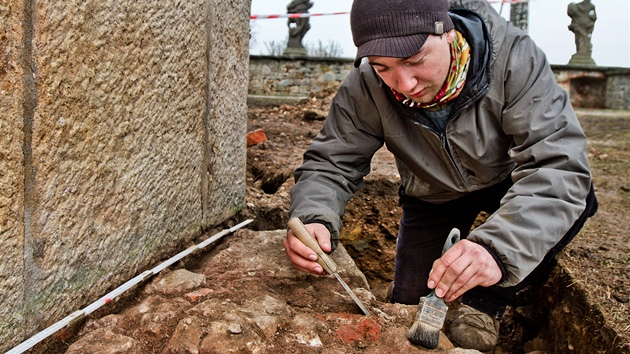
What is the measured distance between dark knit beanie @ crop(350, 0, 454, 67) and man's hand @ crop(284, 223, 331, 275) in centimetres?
57

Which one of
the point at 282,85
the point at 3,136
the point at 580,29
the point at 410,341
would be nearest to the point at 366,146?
the point at 410,341

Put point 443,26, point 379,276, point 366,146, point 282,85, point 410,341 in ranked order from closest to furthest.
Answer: point 410,341
point 443,26
point 366,146
point 379,276
point 282,85

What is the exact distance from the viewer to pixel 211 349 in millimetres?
1328

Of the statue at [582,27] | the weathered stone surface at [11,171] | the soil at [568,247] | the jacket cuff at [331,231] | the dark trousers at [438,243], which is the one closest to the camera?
the weathered stone surface at [11,171]

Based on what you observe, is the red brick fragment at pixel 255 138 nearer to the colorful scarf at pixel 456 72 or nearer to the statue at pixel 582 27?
the colorful scarf at pixel 456 72

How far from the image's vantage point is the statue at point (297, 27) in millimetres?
13102

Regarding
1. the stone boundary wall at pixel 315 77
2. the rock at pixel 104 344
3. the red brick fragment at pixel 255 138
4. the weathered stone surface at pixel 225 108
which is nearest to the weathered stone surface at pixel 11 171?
the rock at pixel 104 344

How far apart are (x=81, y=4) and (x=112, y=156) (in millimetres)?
413

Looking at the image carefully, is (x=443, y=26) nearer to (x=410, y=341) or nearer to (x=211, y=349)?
(x=410, y=341)

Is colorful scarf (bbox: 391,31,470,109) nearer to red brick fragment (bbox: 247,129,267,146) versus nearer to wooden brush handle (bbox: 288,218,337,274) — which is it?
wooden brush handle (bbox: 288,218,337,274)

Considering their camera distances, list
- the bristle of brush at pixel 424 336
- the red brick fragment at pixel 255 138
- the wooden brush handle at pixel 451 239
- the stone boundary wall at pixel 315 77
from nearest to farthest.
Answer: the bristle of brush at pixel 424 336, the wooden brush handle at pixel 451 239, the red brick fragment at pixel 255 138, the stone boundary wall at pixel 315 77

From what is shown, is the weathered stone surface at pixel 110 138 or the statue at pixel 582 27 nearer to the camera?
the weathered stone surface at pixel 110 138

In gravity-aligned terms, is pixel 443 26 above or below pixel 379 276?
above

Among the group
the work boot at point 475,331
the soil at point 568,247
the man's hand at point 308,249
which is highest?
the man's hand at point 308,249
